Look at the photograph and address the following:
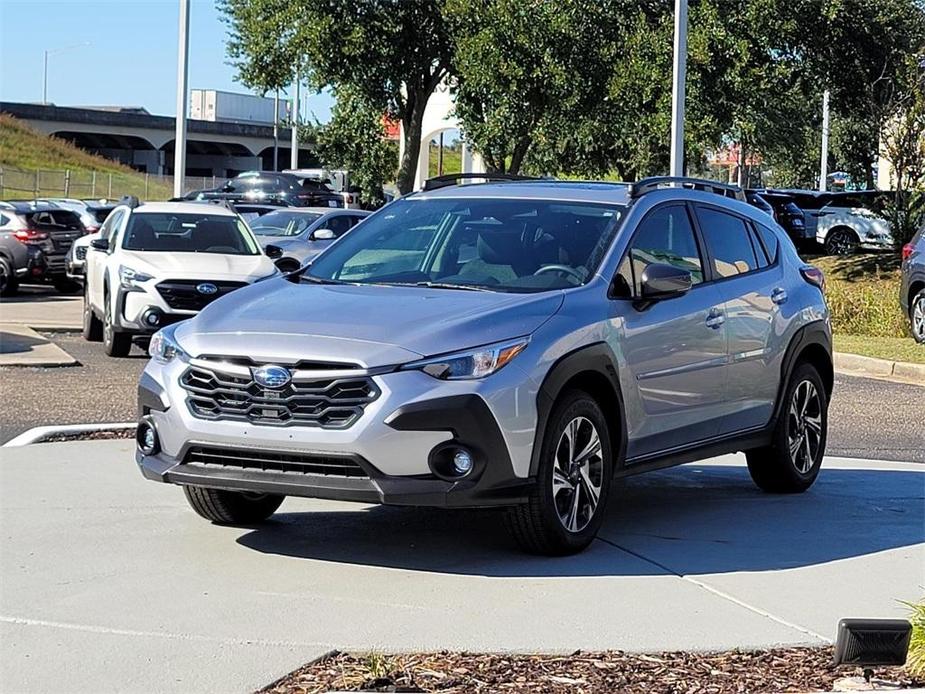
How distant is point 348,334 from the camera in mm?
6895

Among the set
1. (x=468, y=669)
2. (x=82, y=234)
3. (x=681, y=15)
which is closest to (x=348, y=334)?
(x=468, y=669)

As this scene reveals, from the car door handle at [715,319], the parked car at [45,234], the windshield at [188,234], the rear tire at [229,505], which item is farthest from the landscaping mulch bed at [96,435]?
the parked car at [45,234]

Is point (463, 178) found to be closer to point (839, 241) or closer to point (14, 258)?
point (14, 258)

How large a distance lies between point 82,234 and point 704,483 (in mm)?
21209

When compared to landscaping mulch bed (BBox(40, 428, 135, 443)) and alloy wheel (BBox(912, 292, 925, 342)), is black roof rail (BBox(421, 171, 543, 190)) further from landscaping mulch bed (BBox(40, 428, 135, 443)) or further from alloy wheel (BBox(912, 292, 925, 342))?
alloy wheel (BBox(912, 292, 925, 342))

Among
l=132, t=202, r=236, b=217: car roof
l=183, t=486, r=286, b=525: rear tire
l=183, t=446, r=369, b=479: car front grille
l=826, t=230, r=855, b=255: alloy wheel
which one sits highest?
l=826, t=230, r=855, b=255: alloy wheel

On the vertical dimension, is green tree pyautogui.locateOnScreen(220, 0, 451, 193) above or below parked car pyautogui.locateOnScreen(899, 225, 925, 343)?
above

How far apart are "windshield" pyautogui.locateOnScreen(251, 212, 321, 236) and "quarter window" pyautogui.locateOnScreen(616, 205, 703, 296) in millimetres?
18535

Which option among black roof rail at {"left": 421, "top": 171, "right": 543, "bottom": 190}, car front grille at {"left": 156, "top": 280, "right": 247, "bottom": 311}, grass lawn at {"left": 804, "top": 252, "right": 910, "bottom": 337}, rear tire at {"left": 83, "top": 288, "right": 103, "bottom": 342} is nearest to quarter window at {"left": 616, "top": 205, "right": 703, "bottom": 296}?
black roof rail at {"left": 421, "top": 171, "right": 543, "bottom": 190}

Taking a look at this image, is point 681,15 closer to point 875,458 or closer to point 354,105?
point 354,105

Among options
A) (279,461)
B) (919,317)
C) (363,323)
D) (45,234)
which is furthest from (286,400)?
(45,234)

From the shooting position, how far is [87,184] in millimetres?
80188

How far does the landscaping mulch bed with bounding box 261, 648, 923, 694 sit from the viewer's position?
17.2ft

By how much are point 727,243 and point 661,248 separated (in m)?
0.88
